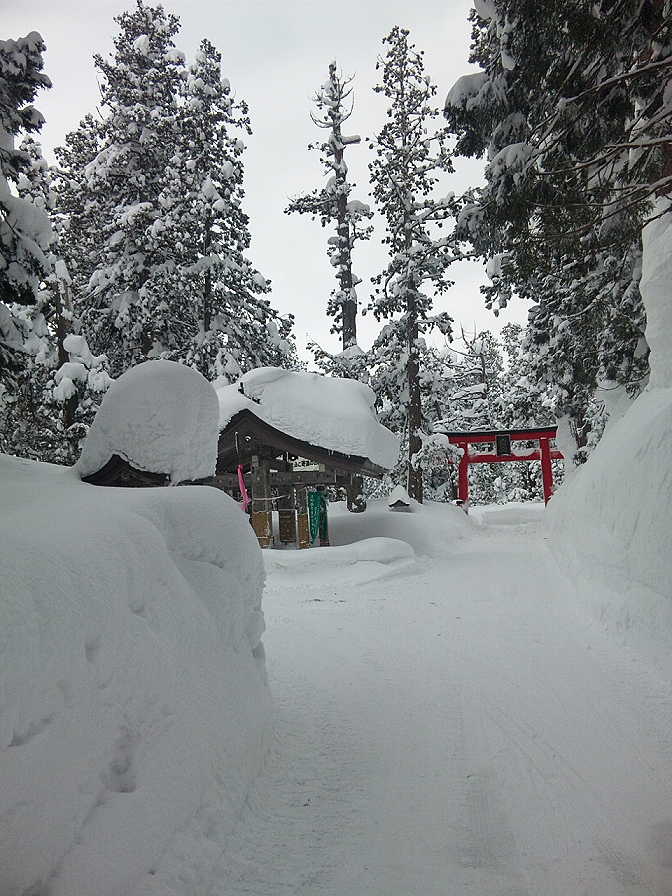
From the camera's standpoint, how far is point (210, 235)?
58.1 feet

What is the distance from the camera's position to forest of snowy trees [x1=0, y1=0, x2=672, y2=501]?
18.9ft

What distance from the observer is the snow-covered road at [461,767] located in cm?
269

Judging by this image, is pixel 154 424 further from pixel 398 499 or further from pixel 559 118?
pixel 398 499

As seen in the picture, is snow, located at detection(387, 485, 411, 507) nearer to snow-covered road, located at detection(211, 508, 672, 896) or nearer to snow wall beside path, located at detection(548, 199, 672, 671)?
snow wall beside path, located at detection(548, 199, 672, 671)

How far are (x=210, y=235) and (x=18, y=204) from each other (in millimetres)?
12633

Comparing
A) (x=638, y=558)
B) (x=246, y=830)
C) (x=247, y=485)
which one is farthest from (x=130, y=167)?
(x=246, y=830)

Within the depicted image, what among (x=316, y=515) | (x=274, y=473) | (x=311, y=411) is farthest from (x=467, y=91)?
(x=316, y=515)

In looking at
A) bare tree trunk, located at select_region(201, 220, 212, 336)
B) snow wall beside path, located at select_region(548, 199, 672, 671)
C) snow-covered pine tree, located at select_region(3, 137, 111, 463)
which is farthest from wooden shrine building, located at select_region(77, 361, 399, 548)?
snow wall beside path, located at select_region(548, 199, 672, 671)

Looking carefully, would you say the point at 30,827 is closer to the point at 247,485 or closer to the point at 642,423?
the point at 642,423

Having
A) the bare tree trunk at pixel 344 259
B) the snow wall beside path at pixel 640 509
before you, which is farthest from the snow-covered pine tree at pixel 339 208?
the snow wall beside path at pixel 640 509

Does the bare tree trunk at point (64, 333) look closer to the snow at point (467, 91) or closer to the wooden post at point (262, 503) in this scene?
the wooden post at point (262, 503)

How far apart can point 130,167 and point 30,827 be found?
18.7m

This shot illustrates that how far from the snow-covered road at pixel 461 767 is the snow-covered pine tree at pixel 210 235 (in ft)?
40.0

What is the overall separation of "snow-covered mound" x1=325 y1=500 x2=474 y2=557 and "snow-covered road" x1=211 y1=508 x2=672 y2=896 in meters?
8.49
